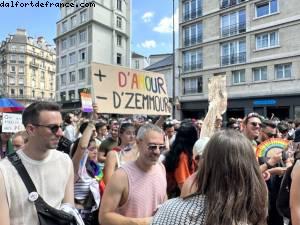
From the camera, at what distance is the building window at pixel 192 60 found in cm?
3509

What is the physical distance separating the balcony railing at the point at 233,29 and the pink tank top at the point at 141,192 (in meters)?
30.1

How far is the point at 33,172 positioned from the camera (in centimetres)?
243

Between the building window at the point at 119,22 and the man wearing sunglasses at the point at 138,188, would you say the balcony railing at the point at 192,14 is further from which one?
the man wearing sunglasses at the point at 138,188

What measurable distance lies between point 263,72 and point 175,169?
2711cm

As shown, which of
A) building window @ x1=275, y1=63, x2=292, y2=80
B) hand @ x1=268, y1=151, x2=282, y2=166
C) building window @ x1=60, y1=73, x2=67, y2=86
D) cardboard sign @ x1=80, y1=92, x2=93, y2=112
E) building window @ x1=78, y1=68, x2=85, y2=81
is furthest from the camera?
building window @ x1=60, y1=73, x2=67, y2=86

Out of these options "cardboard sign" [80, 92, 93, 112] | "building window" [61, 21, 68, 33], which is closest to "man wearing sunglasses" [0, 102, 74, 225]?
"cardboard sign" [80, 92, 93, 112]

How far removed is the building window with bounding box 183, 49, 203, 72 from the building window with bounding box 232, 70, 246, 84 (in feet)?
13.0

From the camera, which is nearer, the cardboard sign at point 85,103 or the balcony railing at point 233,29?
the cardboard sign at point 85,103

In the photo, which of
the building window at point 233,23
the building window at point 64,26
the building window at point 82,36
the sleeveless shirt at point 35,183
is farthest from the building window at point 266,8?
the building window at point 64,26

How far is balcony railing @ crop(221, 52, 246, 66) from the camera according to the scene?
3111 cm

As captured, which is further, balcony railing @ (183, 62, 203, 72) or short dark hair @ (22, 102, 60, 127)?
balcony railing @ (183, 62, 203, 72)

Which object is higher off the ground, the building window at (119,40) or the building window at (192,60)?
the building window at (119,40)

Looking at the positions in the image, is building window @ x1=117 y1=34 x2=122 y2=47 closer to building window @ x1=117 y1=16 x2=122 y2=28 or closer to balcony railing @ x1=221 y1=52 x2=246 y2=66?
building window @ x1=117 y1=16 x2=122 y2=28

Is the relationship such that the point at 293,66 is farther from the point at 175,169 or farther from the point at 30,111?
the point at 30,111
